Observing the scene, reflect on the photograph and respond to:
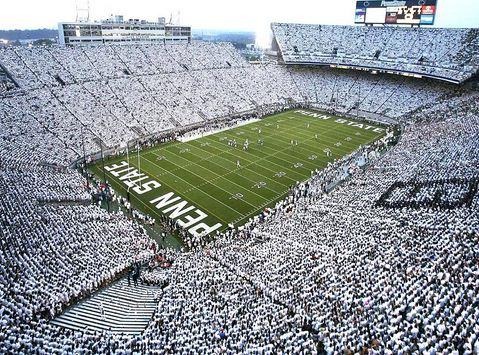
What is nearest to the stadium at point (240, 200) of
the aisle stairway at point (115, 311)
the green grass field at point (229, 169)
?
the aisle stairway at point (115, 311)

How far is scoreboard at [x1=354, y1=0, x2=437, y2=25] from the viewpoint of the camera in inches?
2180

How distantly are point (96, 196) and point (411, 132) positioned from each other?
1144 inches

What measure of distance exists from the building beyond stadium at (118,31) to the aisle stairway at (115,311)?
72364 millimetres

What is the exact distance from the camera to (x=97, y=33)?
7944cm

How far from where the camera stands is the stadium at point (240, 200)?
41.0 ft

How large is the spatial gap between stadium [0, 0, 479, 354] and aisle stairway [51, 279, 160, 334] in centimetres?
8

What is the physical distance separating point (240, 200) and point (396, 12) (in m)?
45.8

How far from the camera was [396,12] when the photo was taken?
58031 mm

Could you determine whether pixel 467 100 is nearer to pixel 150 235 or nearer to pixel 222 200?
pixel 222 200

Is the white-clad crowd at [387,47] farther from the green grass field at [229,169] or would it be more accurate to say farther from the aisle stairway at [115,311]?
the aisle stairway at [115,311]

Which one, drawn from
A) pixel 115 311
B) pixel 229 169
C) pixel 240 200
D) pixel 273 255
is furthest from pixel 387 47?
pixel 115 311

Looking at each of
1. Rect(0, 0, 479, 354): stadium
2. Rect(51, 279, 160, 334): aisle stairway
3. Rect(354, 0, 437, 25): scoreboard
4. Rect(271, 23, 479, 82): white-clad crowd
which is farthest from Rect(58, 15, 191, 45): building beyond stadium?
Rect(51, 279, 160, 334): aisle stairway

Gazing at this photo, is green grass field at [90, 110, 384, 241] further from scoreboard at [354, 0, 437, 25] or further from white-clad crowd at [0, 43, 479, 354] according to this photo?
scoreboard at [354, 0, 437, 25]

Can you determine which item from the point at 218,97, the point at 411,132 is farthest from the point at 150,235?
the point at 218,97
